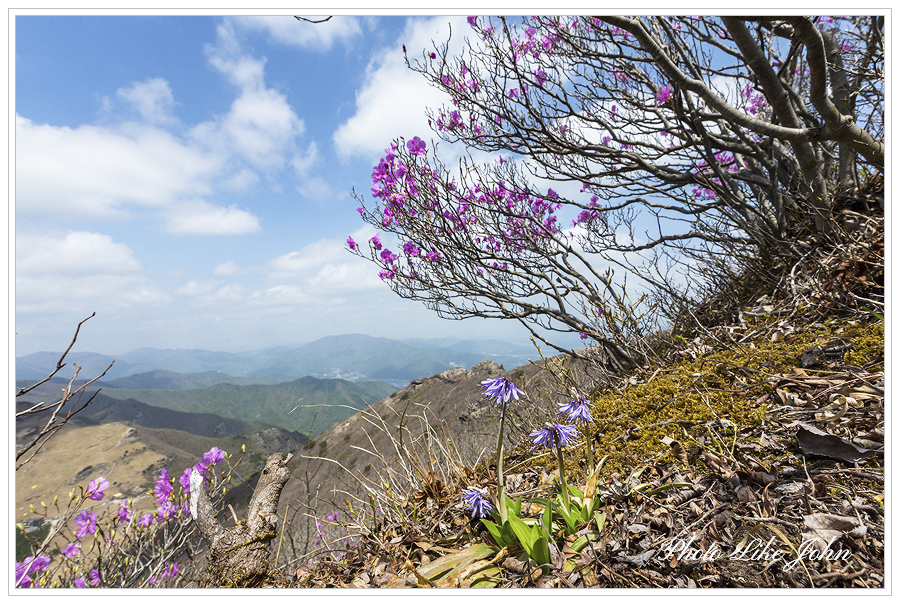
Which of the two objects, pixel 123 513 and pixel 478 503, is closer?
pixel 478 503

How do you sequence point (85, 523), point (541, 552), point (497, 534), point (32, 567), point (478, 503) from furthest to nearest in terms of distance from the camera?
1. point (85, 523)
2. point (32, 567)
3. point (478, 503)
4. point (497, 534)
5. point (541, 552)

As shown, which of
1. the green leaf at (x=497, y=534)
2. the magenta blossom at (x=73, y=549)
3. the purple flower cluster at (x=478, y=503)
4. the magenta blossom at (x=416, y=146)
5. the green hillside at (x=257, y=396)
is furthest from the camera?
the green hillside at (x=257, y=396)

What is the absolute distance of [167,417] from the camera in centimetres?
5362

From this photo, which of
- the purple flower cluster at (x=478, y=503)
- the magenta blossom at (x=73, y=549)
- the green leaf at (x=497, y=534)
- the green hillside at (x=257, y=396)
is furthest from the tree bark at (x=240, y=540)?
the green hillside at (x=257, y=396)

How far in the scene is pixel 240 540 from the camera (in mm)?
1916

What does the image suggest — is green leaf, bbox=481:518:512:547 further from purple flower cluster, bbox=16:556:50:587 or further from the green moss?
purple flower cluster, bbox=16:556:50:587

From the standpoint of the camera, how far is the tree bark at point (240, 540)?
1.87 metres

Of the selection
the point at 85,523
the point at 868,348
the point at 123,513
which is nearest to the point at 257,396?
the point at 85,523

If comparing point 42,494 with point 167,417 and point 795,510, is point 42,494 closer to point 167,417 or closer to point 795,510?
point 795,510

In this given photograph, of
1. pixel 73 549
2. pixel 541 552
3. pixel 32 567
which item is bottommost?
pixel 73 549

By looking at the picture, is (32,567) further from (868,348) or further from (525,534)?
(868,348)

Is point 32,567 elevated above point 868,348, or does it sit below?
below

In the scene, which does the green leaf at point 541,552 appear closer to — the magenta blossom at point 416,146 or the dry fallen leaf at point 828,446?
the dry fallen leaf at point 828,446

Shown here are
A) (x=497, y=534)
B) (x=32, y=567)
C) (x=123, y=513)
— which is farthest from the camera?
(x=123, y=513)
